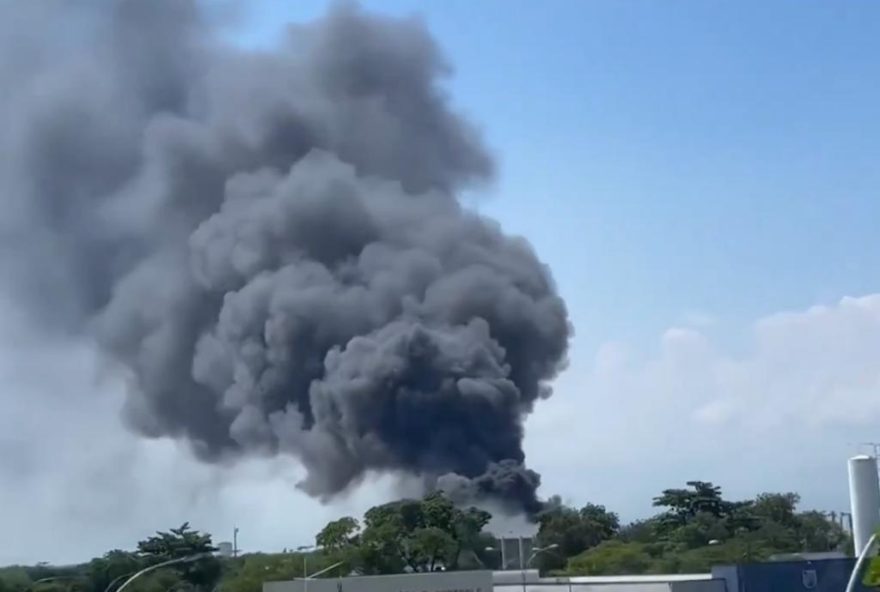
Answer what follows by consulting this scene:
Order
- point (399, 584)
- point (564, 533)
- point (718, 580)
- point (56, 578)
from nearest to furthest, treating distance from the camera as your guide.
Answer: point (399, 584) < point (718, 580) < point (56, 578) < point (564, 533)

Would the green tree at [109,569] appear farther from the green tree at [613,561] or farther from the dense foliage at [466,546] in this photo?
the green tree at [613,561]

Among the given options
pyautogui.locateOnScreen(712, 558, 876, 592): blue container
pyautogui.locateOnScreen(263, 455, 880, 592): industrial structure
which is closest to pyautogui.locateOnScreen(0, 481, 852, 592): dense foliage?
pyautogui.locateOnScreen(263, 455, 880, 592): industrial structure

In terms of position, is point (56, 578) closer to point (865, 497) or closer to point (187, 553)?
point (187, 553)

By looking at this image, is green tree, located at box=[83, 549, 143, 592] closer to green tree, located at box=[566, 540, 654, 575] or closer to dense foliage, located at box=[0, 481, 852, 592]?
dense foliage, located at box=[0, 481, 852, 592]

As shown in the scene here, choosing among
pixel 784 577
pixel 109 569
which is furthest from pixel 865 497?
pixel 109 569

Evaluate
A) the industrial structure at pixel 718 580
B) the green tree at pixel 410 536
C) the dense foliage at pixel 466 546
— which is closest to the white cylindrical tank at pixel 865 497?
the industrial structure at pixel 718 580

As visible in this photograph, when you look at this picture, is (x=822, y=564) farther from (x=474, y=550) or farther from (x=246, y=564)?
(x=474, y=550)

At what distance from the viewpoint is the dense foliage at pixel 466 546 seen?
148ft

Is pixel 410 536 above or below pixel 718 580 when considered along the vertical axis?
above

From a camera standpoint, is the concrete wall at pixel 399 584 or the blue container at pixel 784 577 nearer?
the concrete wall at pixel 399 584

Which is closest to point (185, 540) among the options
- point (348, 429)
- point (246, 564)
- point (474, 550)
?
point (246, 564)

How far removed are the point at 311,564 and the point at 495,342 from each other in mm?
27122

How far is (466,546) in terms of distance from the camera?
189 feet

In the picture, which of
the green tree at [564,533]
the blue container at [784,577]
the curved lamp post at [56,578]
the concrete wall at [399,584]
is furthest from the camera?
the green tree at [564,533]
